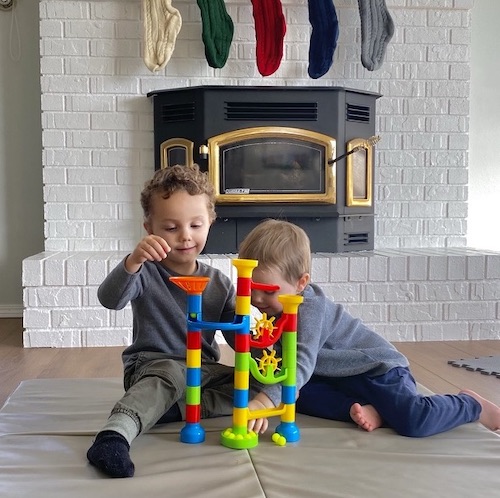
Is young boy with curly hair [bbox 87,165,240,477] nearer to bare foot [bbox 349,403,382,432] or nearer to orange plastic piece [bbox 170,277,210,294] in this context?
orange plastic piece [bbox 170,277,210,294]

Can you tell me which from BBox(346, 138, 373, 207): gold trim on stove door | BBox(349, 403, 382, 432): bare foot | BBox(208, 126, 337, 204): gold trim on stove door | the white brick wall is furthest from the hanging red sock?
BBox(349, 403, 382, 432): bare foot

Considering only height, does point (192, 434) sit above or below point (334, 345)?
below

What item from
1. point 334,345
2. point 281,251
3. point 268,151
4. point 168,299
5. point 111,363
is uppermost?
point 268,151

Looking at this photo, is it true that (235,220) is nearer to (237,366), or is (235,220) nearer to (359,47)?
(359,47)

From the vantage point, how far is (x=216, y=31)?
3.31 m

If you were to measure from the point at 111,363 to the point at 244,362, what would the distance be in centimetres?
130

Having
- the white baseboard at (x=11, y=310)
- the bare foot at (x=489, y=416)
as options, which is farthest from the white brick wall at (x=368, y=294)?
the bare foot at (x=489, y=416)

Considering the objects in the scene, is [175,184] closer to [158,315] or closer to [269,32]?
[158,315]

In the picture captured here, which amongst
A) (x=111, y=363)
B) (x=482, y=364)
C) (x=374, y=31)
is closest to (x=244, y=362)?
(x=111, y=363)

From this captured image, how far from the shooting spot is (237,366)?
1.43 m

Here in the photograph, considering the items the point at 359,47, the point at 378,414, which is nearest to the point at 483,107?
the point at 359,47

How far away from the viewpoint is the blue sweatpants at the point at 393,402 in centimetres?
157

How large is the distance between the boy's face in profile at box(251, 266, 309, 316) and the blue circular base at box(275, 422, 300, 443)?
262mm

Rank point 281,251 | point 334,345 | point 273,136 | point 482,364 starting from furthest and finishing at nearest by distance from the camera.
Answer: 1. point 273,136
2. point 482,364
3. point 334,345
4. point 281,251
